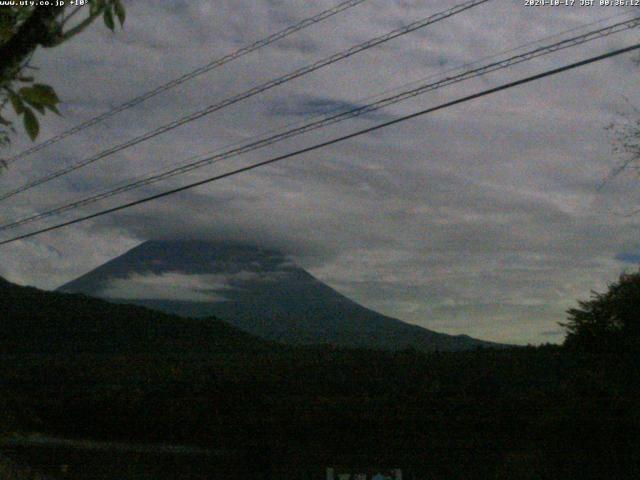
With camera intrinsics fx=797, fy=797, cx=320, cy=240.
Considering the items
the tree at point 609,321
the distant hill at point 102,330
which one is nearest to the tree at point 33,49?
the tree at point 609,321

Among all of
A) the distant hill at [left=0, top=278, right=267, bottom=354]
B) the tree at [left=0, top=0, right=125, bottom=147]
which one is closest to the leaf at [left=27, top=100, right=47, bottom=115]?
the tree at [left=0, top=0, right=125, bottom=147]

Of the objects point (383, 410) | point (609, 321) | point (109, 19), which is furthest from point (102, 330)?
point (109, 19)

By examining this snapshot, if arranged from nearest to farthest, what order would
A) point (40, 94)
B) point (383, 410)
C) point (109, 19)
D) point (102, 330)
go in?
point (40, 94), point (109, 19), point (383, 410), point (102, 330)

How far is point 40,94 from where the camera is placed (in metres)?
3.37

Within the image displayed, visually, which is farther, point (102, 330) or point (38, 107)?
point (102, 330)

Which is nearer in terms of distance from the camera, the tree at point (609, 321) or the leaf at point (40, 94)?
the leaf at point (40, 94)

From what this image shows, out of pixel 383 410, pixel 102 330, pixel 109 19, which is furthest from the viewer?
pixel 102 330

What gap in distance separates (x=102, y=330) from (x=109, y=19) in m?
23.5

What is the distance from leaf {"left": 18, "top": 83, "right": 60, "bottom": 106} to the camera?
3.36 meters

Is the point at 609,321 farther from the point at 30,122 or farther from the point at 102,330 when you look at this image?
the point at 102,330

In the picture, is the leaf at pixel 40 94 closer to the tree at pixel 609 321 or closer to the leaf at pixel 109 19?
the leaf at pixel 109 19

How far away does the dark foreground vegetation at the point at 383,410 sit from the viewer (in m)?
12.6

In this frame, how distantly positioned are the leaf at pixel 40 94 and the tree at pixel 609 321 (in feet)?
43.8

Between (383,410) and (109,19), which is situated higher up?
(109,19)
